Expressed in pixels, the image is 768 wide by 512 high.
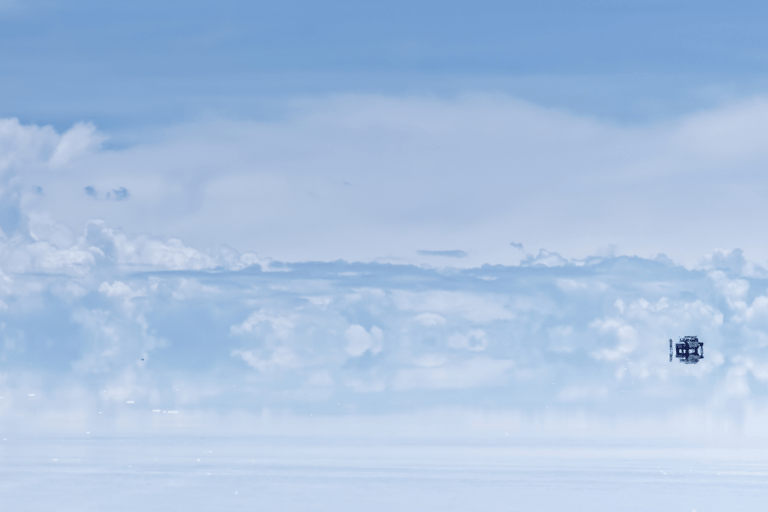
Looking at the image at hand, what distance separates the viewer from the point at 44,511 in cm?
19912

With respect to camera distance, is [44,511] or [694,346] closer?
[694,346]

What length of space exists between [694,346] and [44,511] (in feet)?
416

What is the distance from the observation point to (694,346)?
405ft
